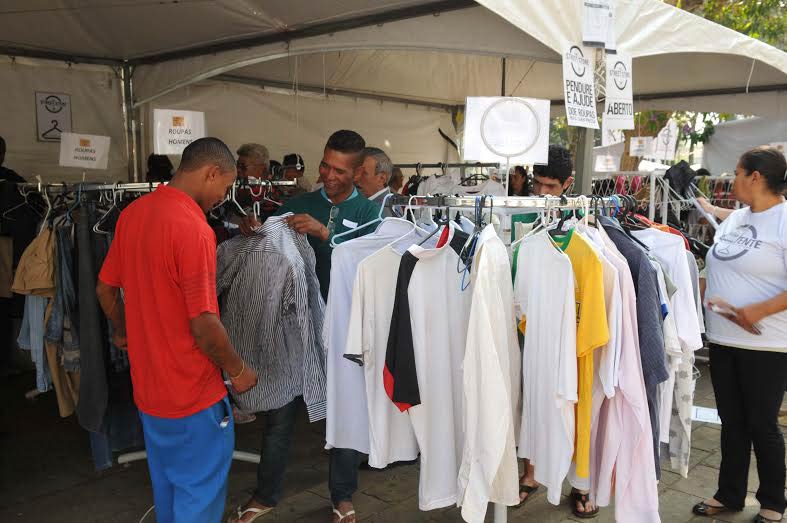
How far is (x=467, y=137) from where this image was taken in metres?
2.78

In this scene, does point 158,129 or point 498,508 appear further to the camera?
point 158,129

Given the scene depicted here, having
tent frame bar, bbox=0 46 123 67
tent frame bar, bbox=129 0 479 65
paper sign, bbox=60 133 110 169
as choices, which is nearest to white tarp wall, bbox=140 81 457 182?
tent frame bar, bbox=0 46 123 67

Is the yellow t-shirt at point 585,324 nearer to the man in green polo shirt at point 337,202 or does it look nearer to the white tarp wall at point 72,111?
the man in green polo shirt at point 337,202

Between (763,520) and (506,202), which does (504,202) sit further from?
(763,520)

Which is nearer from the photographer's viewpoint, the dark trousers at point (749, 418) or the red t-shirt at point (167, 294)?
the red t-shirt at point (167, 294)

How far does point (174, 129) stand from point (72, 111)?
2.72 meters

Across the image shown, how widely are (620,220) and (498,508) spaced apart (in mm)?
1487

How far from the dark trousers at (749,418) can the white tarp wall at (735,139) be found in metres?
6.40

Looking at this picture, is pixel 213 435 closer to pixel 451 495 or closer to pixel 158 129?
pixel 451 495

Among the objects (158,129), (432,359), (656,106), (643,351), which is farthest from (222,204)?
(656,106)

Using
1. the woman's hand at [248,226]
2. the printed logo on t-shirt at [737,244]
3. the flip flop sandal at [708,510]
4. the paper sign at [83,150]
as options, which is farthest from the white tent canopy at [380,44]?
the flip flop sandal at [708,510]

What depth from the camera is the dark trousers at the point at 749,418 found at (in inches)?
119

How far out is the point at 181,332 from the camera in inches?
87.6

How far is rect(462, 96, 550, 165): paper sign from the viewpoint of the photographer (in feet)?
9.05
